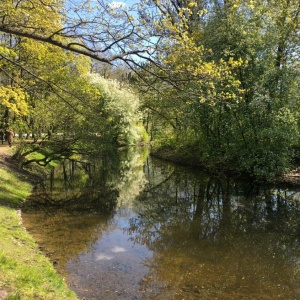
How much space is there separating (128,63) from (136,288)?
5.73 m

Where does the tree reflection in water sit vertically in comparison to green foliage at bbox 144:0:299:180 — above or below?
below

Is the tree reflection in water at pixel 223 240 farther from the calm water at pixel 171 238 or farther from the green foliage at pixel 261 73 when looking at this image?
the green foliage at pixel 261 73

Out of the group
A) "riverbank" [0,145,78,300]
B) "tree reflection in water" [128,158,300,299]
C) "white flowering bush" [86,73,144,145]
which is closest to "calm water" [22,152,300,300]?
"tree reflection in water" [128,158,300,299]

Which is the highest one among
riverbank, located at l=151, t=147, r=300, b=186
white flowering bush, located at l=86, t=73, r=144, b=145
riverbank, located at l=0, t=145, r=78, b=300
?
white flowering bush, located at l=86, t=73, r=144, b=145

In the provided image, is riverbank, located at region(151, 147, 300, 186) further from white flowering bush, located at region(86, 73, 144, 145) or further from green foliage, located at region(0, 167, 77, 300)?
green foliage, located at region(0, 167, 77, 300)

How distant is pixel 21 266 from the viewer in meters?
7.45

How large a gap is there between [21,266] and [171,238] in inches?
232

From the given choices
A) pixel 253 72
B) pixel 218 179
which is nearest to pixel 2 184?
pixel 218 179

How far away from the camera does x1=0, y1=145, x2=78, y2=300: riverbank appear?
6.14 metres

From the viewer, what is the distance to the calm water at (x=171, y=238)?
27.5ft

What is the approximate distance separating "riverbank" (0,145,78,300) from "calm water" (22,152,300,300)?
21.4 inches

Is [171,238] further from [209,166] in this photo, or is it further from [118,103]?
[118,103]

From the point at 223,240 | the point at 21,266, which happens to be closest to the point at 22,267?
the point at 21,266

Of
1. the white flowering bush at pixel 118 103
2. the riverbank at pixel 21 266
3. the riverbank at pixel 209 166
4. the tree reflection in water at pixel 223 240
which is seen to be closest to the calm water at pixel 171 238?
the tree reflection in water at pixel 223 240
